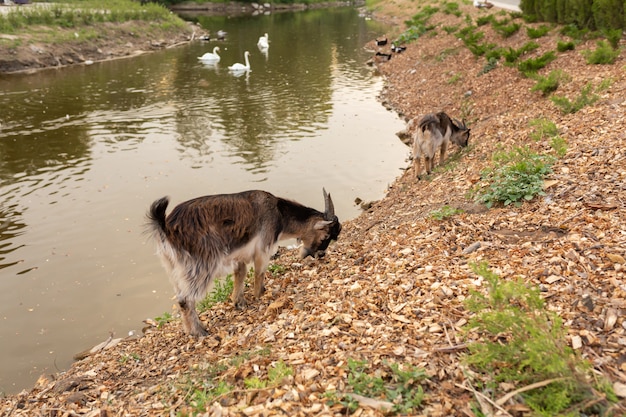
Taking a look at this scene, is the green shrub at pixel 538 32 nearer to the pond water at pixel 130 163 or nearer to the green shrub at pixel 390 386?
the pond water at pixel 130 163

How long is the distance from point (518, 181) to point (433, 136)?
11.2 feet

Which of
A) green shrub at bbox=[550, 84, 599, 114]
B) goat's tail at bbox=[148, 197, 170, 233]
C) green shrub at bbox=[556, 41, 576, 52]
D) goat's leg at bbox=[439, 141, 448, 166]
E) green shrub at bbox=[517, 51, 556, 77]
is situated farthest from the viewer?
green shrub at bbox=[556, 41, 576, 52]

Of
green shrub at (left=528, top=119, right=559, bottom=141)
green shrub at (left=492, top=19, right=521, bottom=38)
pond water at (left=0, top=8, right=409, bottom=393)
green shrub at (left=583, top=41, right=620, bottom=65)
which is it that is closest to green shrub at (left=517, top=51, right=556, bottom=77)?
green shrub at (left=583, top=41, right=620, bottom=65)

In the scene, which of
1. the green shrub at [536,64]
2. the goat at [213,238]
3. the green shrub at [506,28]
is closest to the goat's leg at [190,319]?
the goat at [213,238]

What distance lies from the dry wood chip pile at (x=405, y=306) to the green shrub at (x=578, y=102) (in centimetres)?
84

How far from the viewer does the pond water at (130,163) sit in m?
7.82

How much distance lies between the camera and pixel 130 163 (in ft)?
45.5

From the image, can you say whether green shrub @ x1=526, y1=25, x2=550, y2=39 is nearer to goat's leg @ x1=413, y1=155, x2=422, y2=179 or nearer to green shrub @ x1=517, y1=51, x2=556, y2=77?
green shrub @ x1=517, y1=51, x2=556, y2=77

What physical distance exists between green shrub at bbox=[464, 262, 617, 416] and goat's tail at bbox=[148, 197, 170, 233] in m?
3.49

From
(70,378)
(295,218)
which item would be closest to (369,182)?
(295,218)

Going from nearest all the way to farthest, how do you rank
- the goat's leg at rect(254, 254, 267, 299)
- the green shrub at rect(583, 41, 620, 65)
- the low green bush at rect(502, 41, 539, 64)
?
the goat's leg at rect(254, 254, 267, 299), the green shrub at rect(583, 41, 620, 65), the low green bush at rect(502, 41, 539, 64)

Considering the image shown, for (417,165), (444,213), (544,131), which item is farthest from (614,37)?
(444,213)

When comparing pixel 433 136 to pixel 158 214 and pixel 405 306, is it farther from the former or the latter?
pixel 158 214

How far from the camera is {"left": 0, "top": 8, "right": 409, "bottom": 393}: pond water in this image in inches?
308
